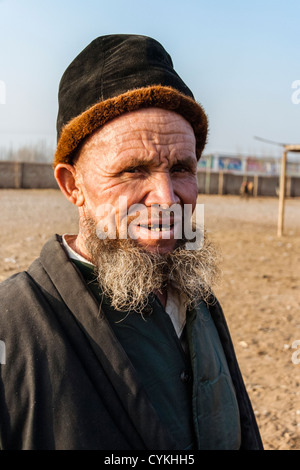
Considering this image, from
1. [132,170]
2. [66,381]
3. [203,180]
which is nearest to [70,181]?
[132,170]

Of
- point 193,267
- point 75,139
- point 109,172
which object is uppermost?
point 75,139

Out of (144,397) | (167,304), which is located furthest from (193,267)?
(144,397)

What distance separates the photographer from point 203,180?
28.3 meters

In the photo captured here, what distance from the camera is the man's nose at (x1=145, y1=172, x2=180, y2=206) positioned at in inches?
64.4

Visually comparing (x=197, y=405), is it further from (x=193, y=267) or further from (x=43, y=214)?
(x=43, y=214)

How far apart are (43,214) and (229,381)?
12.7 m

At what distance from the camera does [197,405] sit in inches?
60.7

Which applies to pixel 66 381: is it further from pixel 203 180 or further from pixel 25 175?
pixel 203 180

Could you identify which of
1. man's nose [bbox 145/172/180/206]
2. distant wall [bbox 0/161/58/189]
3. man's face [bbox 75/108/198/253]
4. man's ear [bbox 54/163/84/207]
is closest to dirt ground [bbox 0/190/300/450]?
man's ear [bbox 54/163/84/207]

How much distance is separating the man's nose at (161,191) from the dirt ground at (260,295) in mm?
424

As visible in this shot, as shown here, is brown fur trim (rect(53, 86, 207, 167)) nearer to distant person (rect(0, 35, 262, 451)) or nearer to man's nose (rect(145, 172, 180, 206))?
distant person (rect(0, 35, 262, 451))

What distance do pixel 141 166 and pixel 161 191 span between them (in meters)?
0.12

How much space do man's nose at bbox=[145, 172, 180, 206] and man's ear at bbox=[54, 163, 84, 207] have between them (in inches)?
12.0

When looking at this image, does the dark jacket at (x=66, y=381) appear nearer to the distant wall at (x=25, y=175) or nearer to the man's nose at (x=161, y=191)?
the man's nose at (x=161, y=191)
